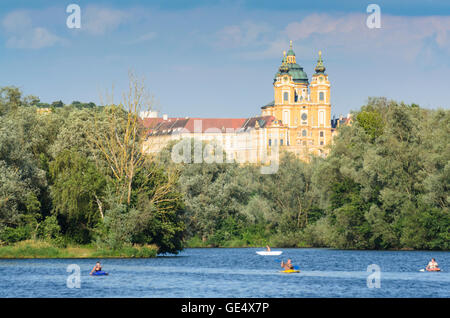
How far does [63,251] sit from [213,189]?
105 feet

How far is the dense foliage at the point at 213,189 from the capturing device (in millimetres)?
62781

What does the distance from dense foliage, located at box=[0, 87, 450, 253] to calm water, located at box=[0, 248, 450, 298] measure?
331 cm

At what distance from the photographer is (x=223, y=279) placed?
51719 mm

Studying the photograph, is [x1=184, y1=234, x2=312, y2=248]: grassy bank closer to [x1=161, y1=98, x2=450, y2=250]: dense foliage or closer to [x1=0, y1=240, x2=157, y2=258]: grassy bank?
[x1=161, y1=98, x2=450, y2=250]: dense foliage

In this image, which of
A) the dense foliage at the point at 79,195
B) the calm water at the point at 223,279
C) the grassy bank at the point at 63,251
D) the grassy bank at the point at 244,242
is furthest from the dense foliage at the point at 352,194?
the grassy bank at the point at 63,251

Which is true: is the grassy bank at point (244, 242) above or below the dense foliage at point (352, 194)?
below

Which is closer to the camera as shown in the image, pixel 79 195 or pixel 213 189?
pixel 79 195

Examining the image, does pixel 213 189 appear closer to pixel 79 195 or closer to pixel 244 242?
pixel 244 242

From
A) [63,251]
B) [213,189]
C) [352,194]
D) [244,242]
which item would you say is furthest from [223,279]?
[244,242]

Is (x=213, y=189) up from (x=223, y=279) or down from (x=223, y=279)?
up

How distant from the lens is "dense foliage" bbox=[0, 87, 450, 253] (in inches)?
2472

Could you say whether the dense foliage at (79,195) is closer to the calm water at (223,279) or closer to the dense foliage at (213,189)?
the dense foliage at (213,189)

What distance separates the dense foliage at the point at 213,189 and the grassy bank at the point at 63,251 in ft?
1.71

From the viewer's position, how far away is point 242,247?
99.4 m
